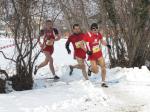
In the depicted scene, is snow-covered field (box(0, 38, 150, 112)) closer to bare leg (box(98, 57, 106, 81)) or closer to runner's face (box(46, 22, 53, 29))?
bare leg (box(98, 57, 106, 81))

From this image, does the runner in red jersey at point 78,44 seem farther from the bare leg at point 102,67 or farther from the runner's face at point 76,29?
the bare leg at point 102,67

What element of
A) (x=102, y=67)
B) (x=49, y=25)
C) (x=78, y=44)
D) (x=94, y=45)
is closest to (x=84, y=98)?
(x=102, y=67)

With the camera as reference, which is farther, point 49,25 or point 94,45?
point 49,25

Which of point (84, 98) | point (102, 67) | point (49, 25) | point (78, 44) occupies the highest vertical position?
point (49, 25)

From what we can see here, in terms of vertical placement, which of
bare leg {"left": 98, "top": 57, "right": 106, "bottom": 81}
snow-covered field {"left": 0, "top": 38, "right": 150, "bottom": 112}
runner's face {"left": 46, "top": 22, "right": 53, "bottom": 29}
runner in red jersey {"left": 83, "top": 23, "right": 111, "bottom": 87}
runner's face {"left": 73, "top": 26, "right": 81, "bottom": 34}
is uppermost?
runner's face {"left": 46, "top": 22, "right": 53, "bottom": 29}

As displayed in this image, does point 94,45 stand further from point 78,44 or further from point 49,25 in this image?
point 49,25

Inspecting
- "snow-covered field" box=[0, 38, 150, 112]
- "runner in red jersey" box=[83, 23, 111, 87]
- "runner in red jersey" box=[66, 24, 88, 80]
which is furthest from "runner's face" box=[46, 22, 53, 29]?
"snow-covered field" box=[0, 38, 150, 112]

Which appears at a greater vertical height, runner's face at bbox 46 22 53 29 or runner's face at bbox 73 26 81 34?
runner's face at bbox 46 22 53 29

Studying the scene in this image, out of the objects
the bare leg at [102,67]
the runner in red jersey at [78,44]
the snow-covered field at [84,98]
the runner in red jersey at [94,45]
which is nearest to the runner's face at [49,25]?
the runner in red jersey at [78,44]

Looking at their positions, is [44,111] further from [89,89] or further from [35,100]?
[89,89]

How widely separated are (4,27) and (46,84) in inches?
94.1

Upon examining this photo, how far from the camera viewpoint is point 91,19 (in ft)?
63.7

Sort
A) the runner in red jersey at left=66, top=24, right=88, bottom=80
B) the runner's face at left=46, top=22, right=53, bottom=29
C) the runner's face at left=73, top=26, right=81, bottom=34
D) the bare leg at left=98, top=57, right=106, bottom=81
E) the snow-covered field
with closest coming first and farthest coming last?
the snow-covered field < the bare leg at left=98, top=57, right=106, bottom=81 < the runner's face at left=73, top=26, right=81, bottom=34 < the runner in red jersey at left=66, top=24, right=88, bottom=80 < the runner's face at left=46, top=22, right=53, bottom=29

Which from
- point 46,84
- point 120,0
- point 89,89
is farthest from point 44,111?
point 120,0
